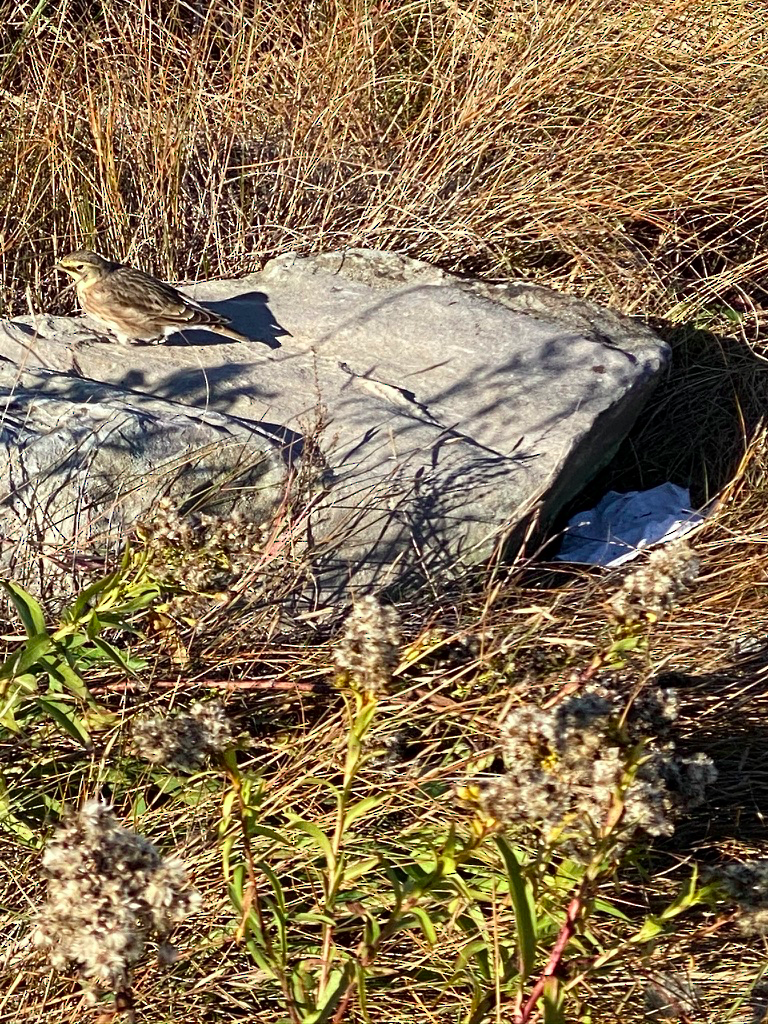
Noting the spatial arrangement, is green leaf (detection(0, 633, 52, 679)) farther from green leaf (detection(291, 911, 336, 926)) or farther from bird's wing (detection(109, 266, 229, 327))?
bird's wing (detection(109, 266, 229, 327))

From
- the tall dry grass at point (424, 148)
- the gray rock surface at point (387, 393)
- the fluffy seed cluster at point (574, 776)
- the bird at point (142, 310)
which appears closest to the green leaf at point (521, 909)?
the fluffy seed cluster at point (574, 776)

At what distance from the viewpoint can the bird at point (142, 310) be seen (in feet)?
12.1

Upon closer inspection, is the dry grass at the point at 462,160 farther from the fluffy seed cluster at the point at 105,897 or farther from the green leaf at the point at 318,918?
the fluffy seed cluster at the point at 105,897

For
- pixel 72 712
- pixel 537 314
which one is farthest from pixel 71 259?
pixel 72 712

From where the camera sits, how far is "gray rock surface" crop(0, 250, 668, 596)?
313 centimetres

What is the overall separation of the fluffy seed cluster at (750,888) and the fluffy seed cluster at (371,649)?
625 millimetres

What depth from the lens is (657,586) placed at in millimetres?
1843

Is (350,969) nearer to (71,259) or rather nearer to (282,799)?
(282,799)

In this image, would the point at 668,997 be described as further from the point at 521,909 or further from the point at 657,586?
the point at 657,586

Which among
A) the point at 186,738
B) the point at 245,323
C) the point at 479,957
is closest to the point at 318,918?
the point at 479,957

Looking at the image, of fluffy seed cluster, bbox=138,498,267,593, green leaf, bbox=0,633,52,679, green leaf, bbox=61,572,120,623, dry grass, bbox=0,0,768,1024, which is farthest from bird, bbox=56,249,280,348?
green leaf, bbox=0,633,52,679

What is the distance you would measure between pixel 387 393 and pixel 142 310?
80 centimetres

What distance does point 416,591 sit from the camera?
10.3 feet

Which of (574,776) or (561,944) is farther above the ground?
(574,776)
